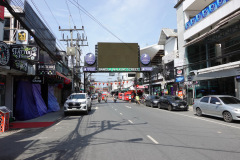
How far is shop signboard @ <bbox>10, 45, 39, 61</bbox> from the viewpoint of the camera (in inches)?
395

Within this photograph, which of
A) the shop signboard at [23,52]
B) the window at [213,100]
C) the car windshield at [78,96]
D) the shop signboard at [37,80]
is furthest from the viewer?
the car windshield at [78,96]

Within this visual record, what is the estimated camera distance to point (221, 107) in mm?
10672

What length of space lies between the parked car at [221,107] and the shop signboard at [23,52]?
1094cm

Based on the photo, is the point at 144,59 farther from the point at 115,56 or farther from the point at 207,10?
the point at 207,10

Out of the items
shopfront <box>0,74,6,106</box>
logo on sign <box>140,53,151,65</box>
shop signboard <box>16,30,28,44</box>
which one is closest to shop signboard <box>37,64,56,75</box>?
shop signboard <box>16,30,28,44</box>

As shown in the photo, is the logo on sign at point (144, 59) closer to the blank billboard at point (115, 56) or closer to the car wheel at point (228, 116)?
the blank billboard at point (115, 56)

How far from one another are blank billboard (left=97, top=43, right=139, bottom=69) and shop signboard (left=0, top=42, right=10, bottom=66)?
21498 millimetres

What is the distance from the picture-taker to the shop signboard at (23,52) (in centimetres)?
1004

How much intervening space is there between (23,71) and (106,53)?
20342 millimetres

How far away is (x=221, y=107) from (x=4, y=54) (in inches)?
480

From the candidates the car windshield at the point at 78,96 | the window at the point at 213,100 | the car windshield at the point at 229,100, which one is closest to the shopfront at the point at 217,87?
the car windshield at the point at 229,100

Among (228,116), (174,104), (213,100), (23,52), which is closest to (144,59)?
(174,104)

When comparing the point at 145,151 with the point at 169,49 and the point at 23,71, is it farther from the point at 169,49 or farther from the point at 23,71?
the point at 169,49

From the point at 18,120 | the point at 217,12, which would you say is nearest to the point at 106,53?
the point at 217,12
